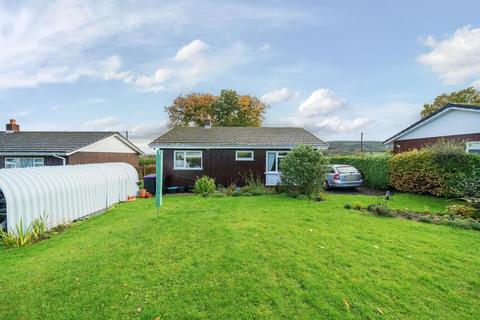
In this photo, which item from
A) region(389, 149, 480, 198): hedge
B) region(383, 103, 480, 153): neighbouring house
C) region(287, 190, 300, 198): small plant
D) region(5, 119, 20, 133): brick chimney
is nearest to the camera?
region(389, 149, 480, 198): hedge

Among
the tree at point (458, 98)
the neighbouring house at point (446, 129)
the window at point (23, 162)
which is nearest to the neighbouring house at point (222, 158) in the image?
the neighbouring house at point (446, 129)

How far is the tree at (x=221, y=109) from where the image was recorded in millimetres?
37219

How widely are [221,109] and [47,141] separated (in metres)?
24.0

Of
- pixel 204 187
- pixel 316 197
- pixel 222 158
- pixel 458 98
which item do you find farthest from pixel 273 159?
pixel 458 98

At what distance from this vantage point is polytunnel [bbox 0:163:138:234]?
6.09m

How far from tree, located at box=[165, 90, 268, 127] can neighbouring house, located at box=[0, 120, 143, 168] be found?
55.2 ft

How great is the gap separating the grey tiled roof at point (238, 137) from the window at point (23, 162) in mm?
9039

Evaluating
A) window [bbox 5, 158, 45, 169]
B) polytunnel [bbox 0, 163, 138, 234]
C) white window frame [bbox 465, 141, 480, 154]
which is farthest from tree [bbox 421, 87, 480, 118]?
window [bbox 5, 158, 45, 169]

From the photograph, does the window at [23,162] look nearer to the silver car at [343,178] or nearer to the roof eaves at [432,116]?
the silver car at [343,178]

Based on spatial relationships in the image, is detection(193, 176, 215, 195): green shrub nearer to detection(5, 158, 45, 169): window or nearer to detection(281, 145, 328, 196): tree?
detection(281, 145, 328, 196): tree

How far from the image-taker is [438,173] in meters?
10.9

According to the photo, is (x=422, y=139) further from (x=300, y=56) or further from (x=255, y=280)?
(x=255, y=280)

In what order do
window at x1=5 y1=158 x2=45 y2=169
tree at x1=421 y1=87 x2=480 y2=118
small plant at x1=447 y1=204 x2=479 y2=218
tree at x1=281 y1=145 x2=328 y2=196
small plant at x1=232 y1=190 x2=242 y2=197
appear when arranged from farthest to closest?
tree at x1=421 y1=87 x2=480 y2=118 → window at x1=5 y1=158 x2=45 y2=169 → small plant at x1=232 y1=190 x2=242 y2=197 → tree at x1=281 y1=145 x2=328 y2=196 → small plant at x1=447 y1=204 x2=479 y2=218

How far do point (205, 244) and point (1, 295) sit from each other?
326cm
